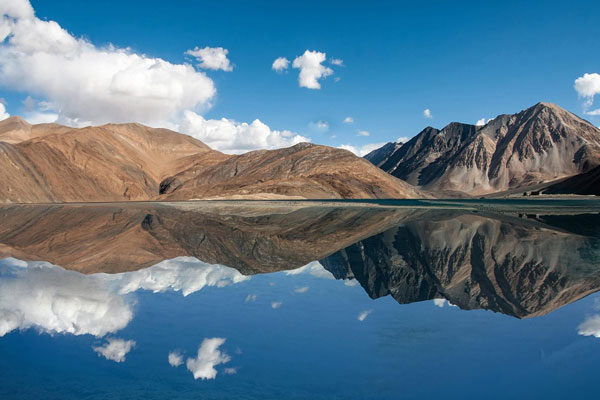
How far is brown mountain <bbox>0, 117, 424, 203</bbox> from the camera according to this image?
88375mm

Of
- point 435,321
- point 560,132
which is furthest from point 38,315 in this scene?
point 560,132

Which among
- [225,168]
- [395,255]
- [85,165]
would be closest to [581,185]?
[225,168]

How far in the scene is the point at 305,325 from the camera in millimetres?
7355

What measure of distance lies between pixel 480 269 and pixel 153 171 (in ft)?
419

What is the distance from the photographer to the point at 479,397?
4.76 metres

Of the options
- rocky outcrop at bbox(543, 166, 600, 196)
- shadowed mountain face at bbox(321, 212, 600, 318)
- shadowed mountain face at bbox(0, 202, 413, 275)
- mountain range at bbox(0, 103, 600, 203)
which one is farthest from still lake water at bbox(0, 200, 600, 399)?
rocky outcrop at bbox(543, 166, 600, 196)

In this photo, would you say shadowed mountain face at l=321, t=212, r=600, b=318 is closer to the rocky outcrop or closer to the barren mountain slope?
the barren mountain slope

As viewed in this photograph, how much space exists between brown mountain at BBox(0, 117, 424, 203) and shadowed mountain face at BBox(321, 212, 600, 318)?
66.3m

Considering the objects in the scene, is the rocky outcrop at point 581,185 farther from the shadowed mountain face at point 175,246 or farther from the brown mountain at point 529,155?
the shadowed mountain face at point 175,246

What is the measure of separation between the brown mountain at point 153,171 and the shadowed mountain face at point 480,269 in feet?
218

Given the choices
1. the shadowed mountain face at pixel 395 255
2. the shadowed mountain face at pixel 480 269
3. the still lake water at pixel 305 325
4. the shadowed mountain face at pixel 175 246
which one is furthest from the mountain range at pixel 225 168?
the still lake water at pixel 305 325

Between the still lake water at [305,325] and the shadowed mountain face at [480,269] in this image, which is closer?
the still lake water at [305,325]

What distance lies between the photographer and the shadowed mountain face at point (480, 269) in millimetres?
9195

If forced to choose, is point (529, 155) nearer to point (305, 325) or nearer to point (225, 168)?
point (225, 168)
